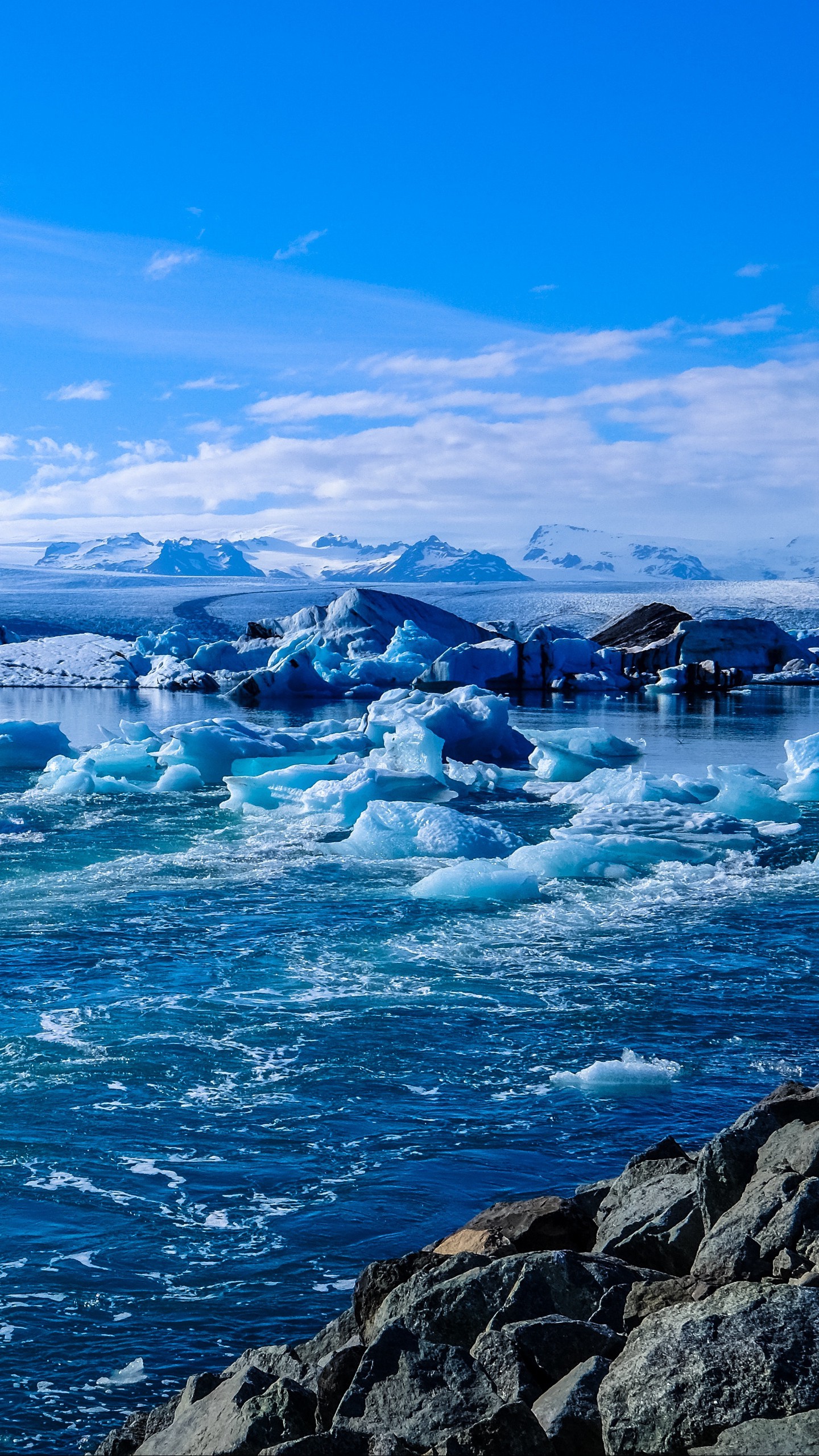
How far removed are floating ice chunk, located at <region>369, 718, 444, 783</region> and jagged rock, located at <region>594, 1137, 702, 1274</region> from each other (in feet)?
29.7

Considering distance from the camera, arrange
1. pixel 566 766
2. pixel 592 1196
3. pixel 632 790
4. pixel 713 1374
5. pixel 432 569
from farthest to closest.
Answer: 1. pixel 432 569
2. pixel 566 766
3. pixel 632 790
4. pixel 592 1196
5. pixel 713 1374

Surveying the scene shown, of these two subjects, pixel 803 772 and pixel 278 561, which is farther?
pixel 278 561

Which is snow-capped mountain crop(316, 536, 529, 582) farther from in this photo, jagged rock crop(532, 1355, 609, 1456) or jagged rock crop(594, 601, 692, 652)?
jagged rock crop(532, 1355, 609, 1456)

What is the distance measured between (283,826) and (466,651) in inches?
709

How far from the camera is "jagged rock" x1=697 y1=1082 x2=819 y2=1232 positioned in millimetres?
2771

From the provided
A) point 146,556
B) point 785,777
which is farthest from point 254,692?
point 146,556

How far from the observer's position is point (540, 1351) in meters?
2.28

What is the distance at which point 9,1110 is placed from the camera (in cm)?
435

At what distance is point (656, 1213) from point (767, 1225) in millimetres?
480

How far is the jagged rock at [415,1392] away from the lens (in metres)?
2.17

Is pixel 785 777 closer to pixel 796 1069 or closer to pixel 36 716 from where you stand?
pixel 796 1069

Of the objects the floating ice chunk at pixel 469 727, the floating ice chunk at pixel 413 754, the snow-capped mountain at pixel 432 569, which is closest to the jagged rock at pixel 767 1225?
the floating ice chunk at pixel 413 754

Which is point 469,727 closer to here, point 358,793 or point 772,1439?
point 358,793

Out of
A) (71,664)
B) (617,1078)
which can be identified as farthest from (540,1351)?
(71,664)
